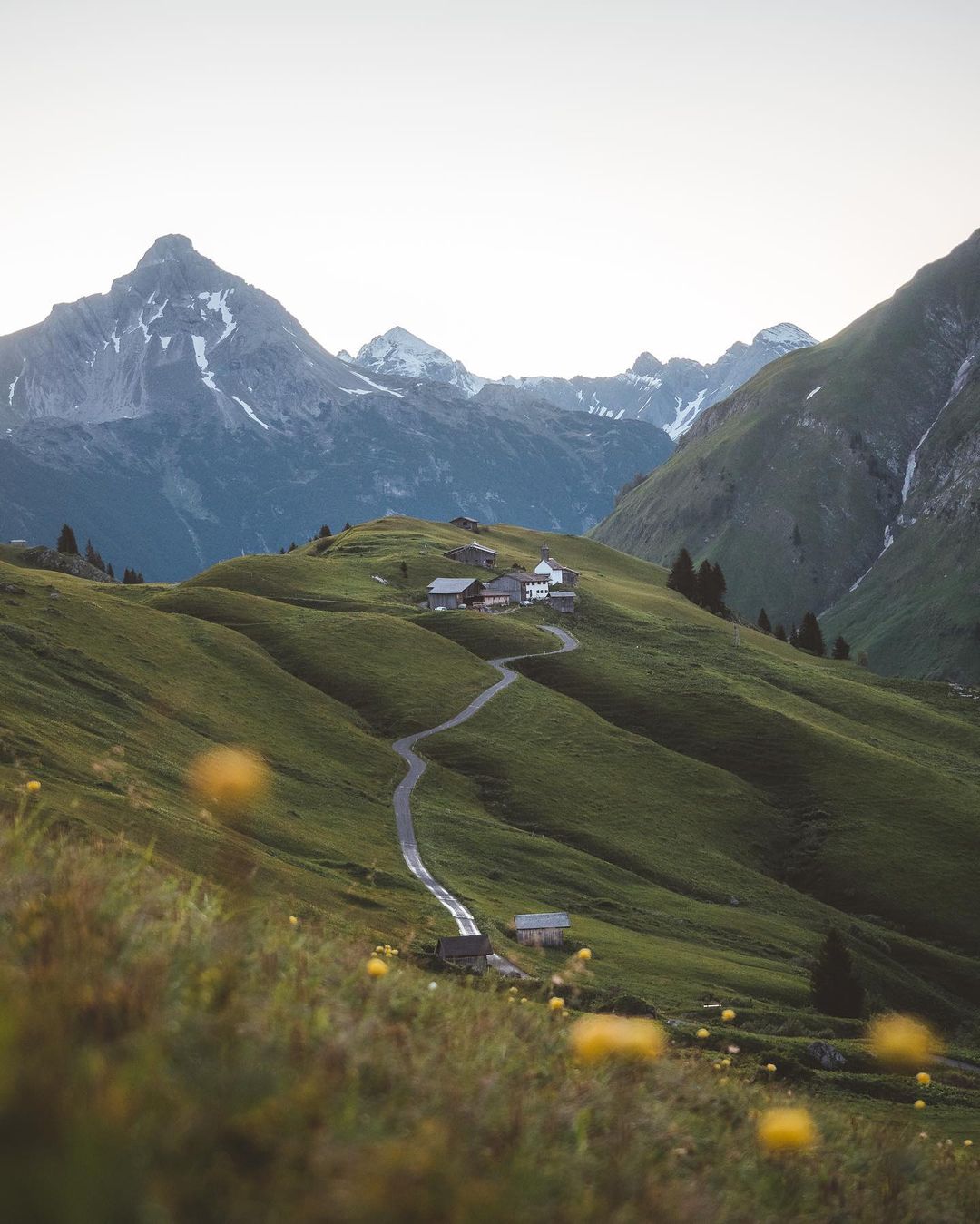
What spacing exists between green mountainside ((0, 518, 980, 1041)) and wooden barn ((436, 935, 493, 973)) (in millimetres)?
1377

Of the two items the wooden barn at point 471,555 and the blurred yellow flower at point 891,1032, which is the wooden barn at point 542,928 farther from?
the wooden barn at point 471,555

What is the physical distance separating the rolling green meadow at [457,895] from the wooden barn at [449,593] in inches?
148

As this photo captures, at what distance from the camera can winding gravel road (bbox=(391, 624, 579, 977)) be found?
5172 cm

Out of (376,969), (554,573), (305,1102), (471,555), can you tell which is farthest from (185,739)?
(471,555)

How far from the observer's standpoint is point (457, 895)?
57.8 m

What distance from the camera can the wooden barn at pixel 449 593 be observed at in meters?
155

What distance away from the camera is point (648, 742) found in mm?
105625

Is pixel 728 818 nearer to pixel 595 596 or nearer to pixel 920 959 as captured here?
pixel 920 959

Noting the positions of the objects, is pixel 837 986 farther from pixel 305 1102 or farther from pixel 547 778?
pixel 305 1102

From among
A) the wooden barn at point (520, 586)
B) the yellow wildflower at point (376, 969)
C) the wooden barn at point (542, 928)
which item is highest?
the yellow wildflower at point (376, 969)

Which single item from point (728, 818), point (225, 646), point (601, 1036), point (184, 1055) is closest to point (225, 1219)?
point (184, 1055)

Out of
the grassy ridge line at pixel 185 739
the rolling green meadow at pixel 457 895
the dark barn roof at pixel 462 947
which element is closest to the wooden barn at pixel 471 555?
the rolling green meadow at pixel 457 895

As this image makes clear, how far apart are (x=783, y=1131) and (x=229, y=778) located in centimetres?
6981

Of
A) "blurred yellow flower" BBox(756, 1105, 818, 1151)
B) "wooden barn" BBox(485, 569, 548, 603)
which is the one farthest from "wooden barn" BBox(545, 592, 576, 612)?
"blurred yellow flower" BBox(756, 1105, 818, 1151)
